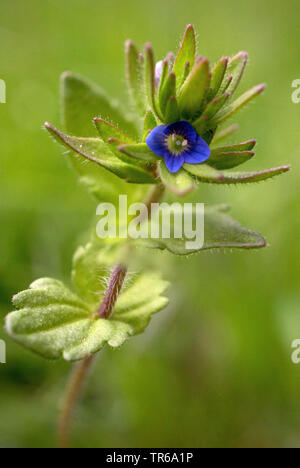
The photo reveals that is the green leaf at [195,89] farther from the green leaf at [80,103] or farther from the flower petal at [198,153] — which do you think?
the green leaf at [80,103]

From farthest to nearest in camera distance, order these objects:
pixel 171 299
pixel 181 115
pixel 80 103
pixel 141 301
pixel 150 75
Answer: pixel 171 299, pixel 80 103, pixel 141 301, pixel 181 115, pixel 150 75

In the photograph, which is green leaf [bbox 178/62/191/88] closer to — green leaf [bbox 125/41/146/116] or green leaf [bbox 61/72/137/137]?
green leaf [bbox 125/41/146/116]

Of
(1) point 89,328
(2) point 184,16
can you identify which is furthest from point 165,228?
(2) point 184,16

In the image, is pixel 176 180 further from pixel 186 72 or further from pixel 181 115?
pixel 186 72

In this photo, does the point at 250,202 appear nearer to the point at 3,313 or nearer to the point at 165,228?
the point at 165,228

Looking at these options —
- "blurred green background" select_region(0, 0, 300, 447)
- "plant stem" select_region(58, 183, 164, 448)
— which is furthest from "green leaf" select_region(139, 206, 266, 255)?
"blurred green background" select_region(0, 0, 300, 447)

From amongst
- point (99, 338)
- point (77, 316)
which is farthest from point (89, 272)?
point (99, 338)

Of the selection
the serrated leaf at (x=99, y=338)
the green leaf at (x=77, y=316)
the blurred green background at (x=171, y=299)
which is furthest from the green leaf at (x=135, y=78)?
the blurred green background at (x=171, y=299)
